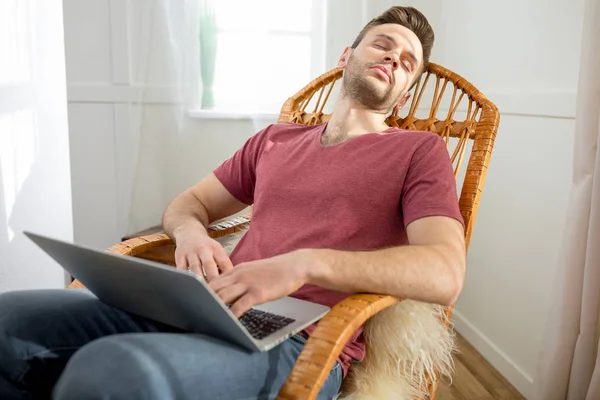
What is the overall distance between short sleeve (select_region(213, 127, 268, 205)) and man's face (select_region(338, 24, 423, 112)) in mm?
277

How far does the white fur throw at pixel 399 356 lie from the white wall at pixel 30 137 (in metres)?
0.86

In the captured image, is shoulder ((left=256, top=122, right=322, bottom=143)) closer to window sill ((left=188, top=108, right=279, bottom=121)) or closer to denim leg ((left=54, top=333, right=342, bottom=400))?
denim leg ((left=54, top=333, right=342, bottom=400))

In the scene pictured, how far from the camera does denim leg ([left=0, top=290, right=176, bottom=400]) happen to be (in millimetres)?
807

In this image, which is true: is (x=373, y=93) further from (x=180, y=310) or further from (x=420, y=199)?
(x=180, y=310)

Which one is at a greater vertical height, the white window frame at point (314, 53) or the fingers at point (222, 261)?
the white window frame at point (314, 53)

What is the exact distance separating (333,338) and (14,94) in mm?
971

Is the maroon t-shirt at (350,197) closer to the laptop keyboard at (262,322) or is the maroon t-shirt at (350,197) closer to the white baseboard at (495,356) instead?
the laptop keyboard at (262,322)

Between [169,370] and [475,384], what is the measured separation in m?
1.43

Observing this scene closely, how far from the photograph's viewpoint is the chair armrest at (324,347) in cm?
72

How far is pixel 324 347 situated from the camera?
29.9 inches

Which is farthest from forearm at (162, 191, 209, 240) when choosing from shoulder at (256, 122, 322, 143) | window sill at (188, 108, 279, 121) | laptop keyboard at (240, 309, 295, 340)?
window sill at (188, 108, 279, 121)

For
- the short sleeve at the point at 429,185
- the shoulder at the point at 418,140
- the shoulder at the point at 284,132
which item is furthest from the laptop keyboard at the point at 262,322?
the shoulder at the point at 284,132

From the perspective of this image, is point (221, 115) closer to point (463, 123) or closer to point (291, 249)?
point (463, 123)

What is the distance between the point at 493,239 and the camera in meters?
1.99
